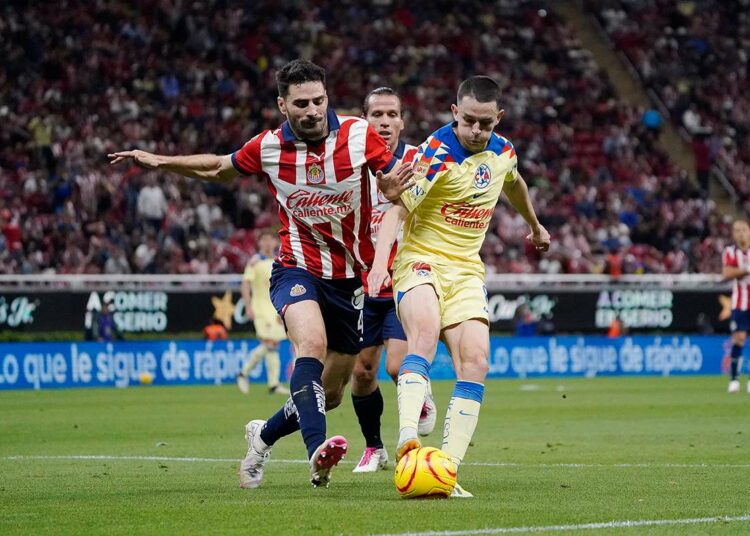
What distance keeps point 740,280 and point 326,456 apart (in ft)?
48.0

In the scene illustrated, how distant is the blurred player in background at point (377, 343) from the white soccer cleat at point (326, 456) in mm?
2029

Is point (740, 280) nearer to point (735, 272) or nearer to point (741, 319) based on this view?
point (735, 272)

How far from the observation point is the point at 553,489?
7.88 m

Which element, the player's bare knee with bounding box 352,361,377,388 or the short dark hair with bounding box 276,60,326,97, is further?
the player's bare knee with bounding box 352,361,377,388

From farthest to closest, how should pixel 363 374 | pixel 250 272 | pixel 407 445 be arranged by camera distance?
pixel 250 272
pixel 363 374
pixel 407 445

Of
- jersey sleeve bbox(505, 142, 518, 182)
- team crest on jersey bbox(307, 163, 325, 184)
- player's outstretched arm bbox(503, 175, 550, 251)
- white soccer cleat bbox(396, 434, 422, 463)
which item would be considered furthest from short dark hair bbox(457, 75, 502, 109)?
white soccer cleat bbox(396, 434, 422, 463)

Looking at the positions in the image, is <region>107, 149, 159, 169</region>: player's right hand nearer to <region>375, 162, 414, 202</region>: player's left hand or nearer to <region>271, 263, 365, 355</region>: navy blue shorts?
<region>271, 263, 365, 355</region>: navy blue shorts

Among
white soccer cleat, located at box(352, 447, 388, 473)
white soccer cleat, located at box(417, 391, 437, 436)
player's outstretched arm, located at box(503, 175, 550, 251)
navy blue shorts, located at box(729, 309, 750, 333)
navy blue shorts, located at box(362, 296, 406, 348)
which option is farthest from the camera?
navy blue shorts, located at box(729, 309, 750, 333)

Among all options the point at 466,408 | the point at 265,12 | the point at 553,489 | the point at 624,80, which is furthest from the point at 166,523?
the point at 624,80

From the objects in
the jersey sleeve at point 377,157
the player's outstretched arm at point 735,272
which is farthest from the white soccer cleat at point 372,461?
the player's outstretched arm at point 735,272

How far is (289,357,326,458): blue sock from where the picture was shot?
7578 mm

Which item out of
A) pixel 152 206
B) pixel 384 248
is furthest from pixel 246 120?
pixel 384 248

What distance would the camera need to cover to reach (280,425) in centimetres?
820

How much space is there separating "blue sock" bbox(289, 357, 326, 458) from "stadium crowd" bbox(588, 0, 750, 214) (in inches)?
1175
